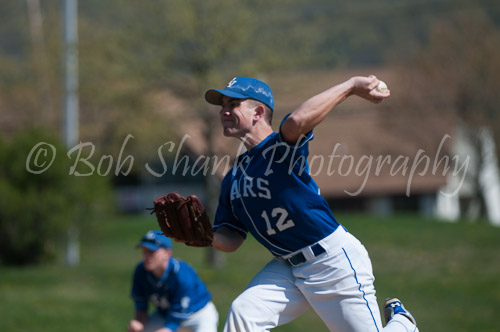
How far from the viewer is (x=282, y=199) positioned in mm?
4344

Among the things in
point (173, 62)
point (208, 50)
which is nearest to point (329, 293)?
point (208, 50)

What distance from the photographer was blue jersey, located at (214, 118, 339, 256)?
4344 mm

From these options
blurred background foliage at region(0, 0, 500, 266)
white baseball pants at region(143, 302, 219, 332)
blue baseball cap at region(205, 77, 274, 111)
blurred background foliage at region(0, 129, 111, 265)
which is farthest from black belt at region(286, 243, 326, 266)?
blurred background foliage at region(0, 129, 111, 265)

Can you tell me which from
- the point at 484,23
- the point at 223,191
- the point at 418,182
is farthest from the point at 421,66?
the point at 223,191

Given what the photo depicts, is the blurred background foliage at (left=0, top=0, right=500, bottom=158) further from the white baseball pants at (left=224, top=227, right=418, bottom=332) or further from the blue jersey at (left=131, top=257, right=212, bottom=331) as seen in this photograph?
the white baseball pants at (left=224, top=227, right=418, bottom=332)

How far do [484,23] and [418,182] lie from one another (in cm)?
790

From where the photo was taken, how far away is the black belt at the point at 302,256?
4.41 metres

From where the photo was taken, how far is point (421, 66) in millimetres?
26953

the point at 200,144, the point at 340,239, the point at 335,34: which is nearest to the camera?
the point at 340,239

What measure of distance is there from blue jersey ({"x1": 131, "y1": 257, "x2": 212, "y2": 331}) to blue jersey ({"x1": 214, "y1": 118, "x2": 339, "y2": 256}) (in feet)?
8.43

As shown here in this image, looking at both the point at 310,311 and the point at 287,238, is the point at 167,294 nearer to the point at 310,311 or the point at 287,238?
the point at 287,238

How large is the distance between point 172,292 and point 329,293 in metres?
2.89

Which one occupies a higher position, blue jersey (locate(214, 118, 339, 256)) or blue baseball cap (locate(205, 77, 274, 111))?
blue baseball cap (locate(205, 77, 274, 111))

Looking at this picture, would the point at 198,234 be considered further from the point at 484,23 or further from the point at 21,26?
the point at 21,26
